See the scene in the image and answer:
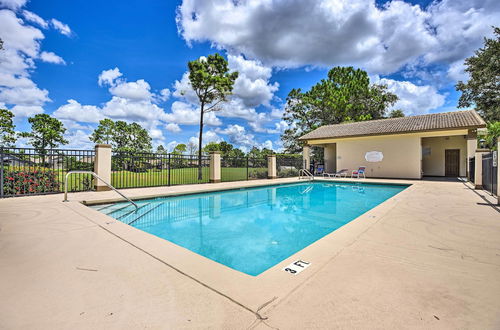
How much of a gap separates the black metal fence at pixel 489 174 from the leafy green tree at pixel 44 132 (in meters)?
46.6

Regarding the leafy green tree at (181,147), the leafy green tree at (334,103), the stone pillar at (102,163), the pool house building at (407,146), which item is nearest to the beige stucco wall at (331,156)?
the pool house building at (407,146)

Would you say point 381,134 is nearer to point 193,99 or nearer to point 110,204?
point 193,99

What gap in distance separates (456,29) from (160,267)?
2504 centimetres

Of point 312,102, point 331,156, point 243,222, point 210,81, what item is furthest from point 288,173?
point 312,102

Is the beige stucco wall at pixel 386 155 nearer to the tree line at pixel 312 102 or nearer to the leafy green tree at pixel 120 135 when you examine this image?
the tree line at pixel 312 102

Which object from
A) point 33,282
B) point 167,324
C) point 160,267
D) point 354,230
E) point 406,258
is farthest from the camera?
point 354,230

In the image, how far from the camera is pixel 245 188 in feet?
41.0

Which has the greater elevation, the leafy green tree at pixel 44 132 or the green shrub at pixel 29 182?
the leafy green tree at pixel 44 132

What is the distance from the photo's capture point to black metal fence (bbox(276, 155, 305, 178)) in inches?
738

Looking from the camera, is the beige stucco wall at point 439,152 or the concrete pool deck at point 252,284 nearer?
the concrete pool deck at point 252,284

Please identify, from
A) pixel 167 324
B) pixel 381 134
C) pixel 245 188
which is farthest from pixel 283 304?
pixel 381 134

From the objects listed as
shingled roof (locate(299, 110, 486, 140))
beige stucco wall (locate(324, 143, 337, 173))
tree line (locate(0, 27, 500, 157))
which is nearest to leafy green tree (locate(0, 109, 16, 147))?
tree line (locate(0, 27, 500, 157))

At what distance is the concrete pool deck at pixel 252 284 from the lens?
1.77m

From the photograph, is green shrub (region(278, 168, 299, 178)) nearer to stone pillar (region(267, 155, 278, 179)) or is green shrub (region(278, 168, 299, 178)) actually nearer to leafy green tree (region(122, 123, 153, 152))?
stone pillar (region(267, 155, 278, 179))
